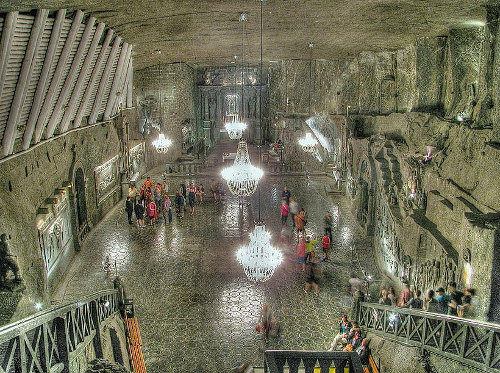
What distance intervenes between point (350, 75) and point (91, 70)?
12056 millimetres

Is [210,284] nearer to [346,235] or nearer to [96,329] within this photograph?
[96,329]

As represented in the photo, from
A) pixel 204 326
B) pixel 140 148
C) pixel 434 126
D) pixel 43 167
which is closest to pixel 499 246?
pixel 204 326

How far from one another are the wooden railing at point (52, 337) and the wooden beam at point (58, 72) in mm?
3978

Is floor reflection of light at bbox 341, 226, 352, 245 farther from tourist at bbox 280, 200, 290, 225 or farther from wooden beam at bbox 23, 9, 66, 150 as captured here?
wooden beam at bbox 23, 9, 66, 150

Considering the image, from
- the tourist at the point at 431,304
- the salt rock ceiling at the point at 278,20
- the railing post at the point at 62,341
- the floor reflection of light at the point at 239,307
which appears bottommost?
the floor reflection of light at the point at 239,307

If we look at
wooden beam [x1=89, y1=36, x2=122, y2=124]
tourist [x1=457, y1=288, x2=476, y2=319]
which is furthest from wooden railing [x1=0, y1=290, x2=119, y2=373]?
wooden beam [x1=89, y1=36, x2=122, y2=124]

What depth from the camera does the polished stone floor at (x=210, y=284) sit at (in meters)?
8.33

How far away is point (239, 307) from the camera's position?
959 cm

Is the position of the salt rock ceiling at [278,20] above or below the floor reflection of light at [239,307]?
above

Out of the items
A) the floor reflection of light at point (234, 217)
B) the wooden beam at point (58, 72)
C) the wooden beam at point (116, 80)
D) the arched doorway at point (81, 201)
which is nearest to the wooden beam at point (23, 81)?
the wooden beam at point (58, 72)

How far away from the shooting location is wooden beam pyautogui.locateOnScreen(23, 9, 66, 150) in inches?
303

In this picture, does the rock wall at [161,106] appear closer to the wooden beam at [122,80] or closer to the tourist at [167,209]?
the wooden beam at [122,80]

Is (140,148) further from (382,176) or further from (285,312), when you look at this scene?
(285,312)

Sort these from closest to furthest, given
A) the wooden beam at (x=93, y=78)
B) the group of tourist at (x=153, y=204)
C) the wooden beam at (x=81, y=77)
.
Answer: the wooden beam at (x=81, y=77) → the wooden beam at (x=93, y=78) → the group of tourist at (x=153, y=204)
